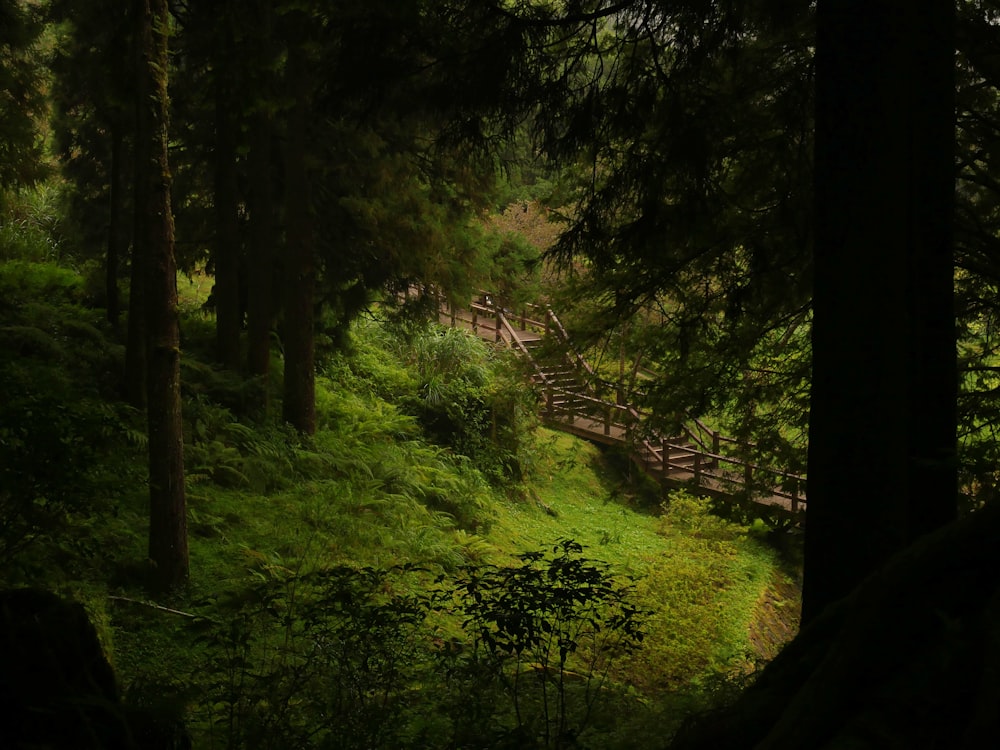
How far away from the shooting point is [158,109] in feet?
24.6

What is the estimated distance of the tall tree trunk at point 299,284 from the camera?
12.4m

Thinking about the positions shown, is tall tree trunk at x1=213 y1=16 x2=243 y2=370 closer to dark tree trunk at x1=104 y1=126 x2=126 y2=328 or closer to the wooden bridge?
dark tree trunk at x1=104 y1=126 x2=126 y2=328

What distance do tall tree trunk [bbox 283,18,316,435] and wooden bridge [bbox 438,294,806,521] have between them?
137 inches

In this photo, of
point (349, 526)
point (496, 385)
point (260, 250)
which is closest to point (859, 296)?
point (349, 526)

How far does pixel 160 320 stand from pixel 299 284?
5.22m

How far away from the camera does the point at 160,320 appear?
24.3 feet

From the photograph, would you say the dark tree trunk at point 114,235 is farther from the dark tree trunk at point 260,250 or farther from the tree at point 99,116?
the dark tree trunk at point 260,250

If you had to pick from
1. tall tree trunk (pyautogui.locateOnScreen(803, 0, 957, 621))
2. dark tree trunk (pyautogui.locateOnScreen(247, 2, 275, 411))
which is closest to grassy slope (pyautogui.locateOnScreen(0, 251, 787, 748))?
dark tree trunk (pyautogui.locateOnScreen(247, 2, 275, 411))

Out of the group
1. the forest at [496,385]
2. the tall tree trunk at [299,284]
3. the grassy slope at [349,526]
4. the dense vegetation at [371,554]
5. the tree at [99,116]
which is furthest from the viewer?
the tall tree trunk at [299,284]

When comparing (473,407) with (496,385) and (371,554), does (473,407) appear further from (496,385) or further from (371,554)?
(371,554)

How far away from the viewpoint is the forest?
3898 mm

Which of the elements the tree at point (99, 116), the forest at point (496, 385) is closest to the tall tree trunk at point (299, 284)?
the forest at point (496, 385)

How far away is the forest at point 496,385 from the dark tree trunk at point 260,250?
6 centimetres

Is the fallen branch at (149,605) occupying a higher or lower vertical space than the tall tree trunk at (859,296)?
lower
